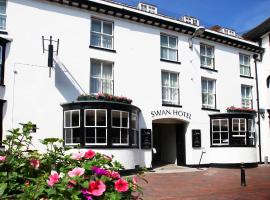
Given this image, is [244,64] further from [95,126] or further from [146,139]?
[95,126]

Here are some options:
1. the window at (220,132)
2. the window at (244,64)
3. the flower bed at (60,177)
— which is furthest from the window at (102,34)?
the flower bed at (60,177)

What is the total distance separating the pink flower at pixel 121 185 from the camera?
275cm

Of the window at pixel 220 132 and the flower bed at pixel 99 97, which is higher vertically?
the flower bed at pixel 99 97

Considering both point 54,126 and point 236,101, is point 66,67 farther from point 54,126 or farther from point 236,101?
point 236,101

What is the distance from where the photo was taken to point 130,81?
59.0 feet

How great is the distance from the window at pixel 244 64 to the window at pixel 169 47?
251 inches

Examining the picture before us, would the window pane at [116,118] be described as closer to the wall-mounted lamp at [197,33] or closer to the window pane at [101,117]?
the window pane at [101,117]

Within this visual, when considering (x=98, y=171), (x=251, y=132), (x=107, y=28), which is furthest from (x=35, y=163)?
(x=251, y=132)

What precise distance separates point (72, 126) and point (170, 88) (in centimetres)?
707

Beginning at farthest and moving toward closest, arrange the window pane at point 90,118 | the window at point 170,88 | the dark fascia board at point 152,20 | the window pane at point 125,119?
the window at point 170,88, the dark fascia board at point 152,20, the window pane at point 125,119, the window pane at point 90,118

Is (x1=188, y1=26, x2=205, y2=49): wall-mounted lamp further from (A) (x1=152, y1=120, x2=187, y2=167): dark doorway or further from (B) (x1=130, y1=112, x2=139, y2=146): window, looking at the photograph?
(B) (x1=130, y1=112, x2=139, y2=146): window

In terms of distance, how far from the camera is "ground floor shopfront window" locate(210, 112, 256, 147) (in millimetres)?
20859

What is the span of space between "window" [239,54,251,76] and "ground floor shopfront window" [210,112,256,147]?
13.6ft

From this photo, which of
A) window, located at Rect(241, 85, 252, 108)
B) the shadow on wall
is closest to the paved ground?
the shadow on wall
